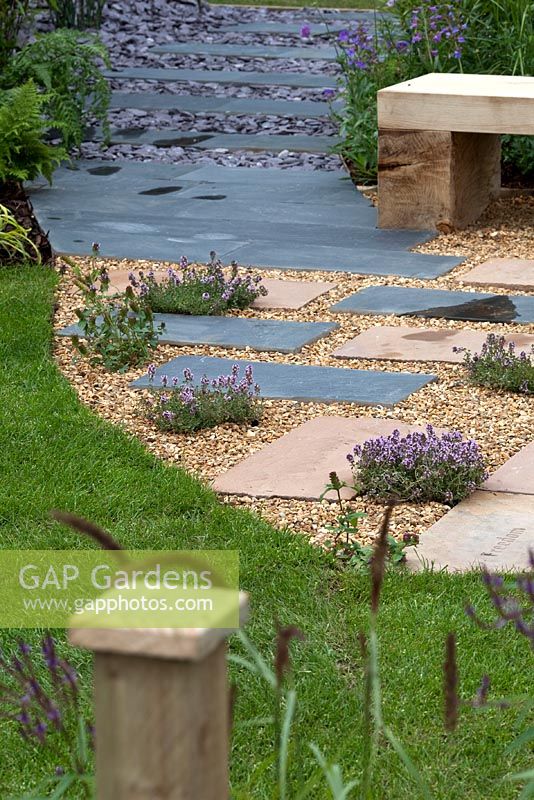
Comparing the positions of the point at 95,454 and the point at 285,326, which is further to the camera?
the point at 285,326

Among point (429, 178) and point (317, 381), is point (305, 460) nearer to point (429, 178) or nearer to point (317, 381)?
point (317, 381)

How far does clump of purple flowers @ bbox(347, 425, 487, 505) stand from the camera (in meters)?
3.71

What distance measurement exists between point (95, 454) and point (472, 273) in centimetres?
283

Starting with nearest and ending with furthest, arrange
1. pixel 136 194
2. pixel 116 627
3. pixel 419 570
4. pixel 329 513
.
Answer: pixel 116 627, pixel 419 570, pixel 329 513, pixel 136 194

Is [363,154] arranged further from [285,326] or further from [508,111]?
[285,326]

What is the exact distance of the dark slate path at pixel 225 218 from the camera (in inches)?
260

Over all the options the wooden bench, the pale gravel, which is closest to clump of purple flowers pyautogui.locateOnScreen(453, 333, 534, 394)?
the pale gravel

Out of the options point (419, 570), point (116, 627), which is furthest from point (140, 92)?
point (116, 627)

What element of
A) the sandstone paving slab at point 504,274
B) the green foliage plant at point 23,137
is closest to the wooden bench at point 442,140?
the sandstone paving slab at point 504,274

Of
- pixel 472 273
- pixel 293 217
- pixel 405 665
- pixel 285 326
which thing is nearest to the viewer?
pixel 405 665

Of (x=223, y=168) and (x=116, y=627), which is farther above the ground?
(x=116, y=627)

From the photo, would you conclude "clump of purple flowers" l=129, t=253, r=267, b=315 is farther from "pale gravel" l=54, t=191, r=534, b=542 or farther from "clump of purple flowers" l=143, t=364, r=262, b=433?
"clump of purple flowers" l=143, t=364, r=262, b=433

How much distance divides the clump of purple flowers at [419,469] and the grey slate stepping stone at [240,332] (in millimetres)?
1468

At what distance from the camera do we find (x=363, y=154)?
8172 mm
